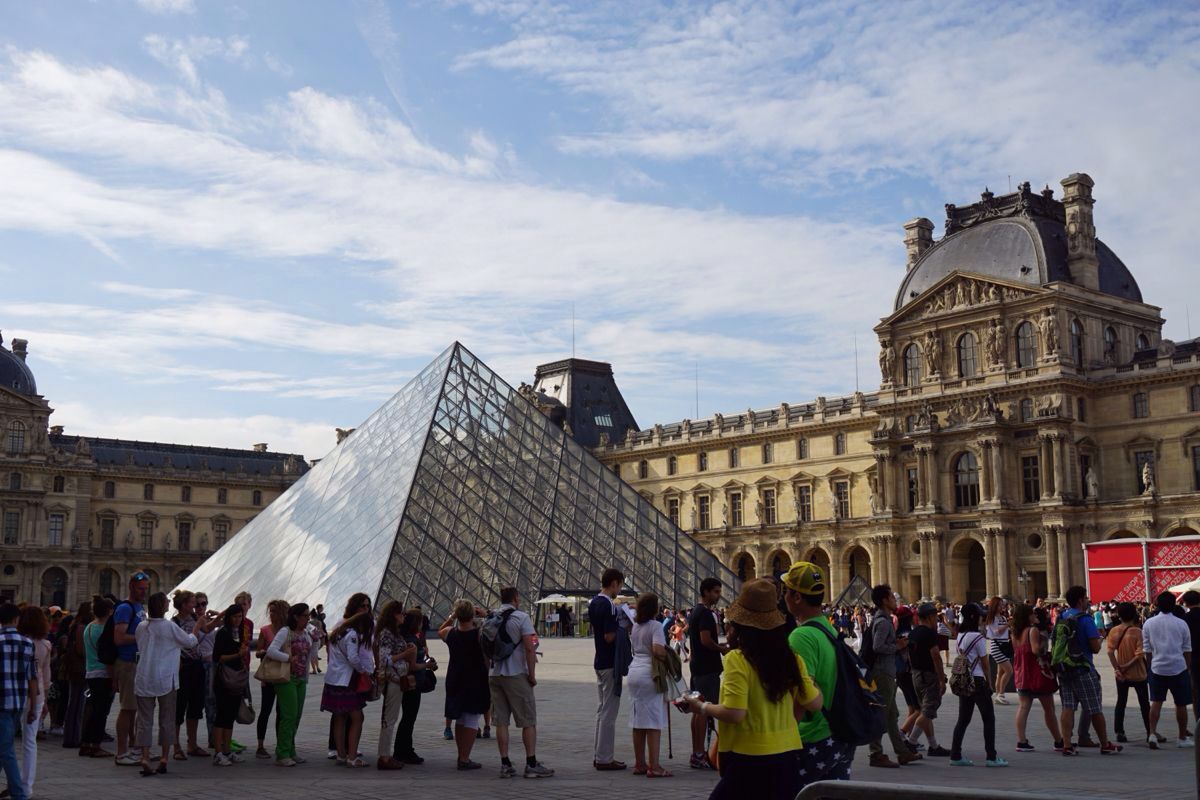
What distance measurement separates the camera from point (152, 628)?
9.53 metres

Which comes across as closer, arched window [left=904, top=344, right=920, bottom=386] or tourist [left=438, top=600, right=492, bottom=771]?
tourist [left=438, top=600, right=492, bottom=771]

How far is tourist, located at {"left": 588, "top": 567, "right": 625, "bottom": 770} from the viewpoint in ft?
31.6

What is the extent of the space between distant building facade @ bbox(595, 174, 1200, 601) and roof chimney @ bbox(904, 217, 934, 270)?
0.07 metres

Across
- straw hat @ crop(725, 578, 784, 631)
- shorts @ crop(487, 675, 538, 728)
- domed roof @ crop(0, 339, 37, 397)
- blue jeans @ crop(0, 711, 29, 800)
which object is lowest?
blue jeans @ crop(0, 711, 29, 800)

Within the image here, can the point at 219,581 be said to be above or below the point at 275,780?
above

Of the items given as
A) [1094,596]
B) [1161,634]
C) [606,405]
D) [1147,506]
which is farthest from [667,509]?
[1161,634]

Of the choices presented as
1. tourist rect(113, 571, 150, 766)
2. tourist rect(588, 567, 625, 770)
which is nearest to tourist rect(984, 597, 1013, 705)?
tourist rect(588, 567, 625, 770)

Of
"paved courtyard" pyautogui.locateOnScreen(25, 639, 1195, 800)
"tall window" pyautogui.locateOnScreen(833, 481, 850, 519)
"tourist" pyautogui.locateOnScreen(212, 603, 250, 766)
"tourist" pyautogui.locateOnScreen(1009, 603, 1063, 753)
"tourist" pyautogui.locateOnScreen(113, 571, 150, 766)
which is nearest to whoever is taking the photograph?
"paved courtyard" pyautogui.locateOnScreen(25, 639, 1195, 800)

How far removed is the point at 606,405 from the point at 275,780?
61.4 m

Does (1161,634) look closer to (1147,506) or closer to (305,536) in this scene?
(305,536)

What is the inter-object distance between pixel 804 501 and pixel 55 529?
38.5 metres

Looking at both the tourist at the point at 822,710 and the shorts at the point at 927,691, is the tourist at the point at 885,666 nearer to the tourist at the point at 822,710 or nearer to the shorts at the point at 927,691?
the shorts at the point at 927,691

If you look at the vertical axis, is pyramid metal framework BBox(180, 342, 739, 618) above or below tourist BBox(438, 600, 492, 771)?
above

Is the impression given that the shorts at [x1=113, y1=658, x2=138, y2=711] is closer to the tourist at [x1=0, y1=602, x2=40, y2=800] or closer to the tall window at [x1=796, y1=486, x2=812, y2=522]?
the tourist at [x1=0, y1=602, x2=40, y2=800]
